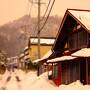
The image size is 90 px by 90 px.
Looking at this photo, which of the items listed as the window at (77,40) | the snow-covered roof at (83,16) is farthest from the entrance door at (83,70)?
the snow-covered roof at (83,16)

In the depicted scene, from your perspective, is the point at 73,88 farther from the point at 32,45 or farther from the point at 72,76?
the point at 32,45

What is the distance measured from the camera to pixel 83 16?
25281 millimetres

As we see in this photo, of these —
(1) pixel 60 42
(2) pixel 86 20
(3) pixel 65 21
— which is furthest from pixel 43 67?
Answer: (2) pixel 86 20

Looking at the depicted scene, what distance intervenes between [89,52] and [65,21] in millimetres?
6913

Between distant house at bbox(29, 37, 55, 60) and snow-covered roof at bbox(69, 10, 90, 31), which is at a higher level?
snow-covered roof at bbox(69, 10, 90, 31)

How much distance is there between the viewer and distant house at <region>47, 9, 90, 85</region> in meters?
23.4

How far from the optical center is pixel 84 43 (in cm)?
2533

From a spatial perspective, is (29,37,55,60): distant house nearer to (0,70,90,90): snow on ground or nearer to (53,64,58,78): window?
(0,70,90,90): snow on ground

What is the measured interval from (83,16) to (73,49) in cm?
388

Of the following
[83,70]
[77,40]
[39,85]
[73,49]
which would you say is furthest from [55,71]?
[83,70]

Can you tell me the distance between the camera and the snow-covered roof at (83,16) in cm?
2350

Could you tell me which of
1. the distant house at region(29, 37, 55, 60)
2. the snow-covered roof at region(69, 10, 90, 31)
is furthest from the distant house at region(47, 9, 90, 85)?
the distant house at region(29, 37, 55, 60)

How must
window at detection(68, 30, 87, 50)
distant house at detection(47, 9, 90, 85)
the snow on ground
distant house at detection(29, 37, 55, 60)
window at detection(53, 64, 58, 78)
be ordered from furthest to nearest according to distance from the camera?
distant house at detection(29, 37, 55, 60)
window at detection(53, 64, 58, 78)
window at detection(68, 30, 87, 50)
distant house at detection(47, 9, 90, 85)
the snow on ground

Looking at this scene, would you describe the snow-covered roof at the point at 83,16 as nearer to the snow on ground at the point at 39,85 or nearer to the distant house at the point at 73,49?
the distant house at the point at 73,49
